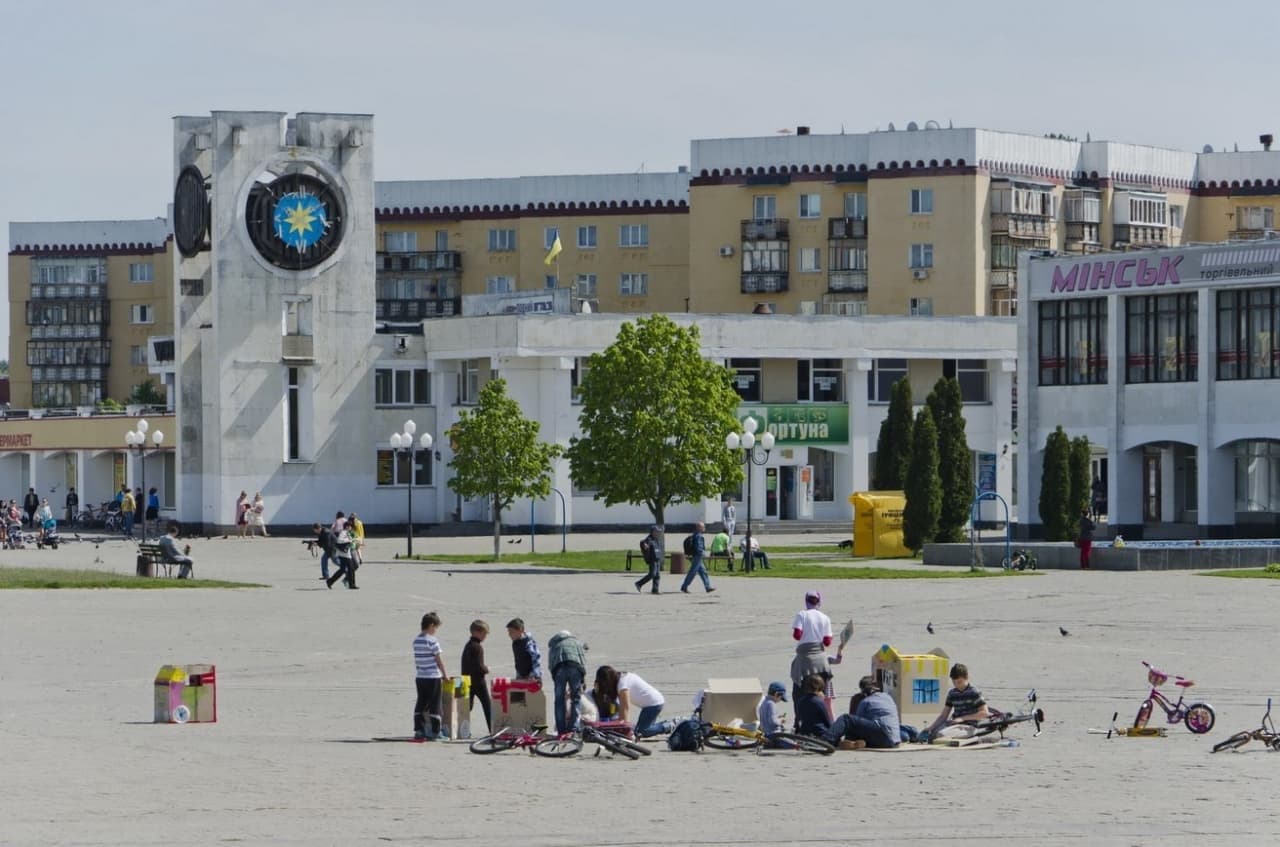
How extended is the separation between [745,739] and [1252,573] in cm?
2838

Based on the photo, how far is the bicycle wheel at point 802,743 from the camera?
75.5 feet

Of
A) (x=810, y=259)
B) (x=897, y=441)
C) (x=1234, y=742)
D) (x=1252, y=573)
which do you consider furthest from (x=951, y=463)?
(x=810, y=259)

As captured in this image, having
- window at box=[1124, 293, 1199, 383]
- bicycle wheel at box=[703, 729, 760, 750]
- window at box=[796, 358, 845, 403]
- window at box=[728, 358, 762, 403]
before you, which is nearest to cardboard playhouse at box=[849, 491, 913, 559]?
window at box=[1124, 293, 1199, 383]

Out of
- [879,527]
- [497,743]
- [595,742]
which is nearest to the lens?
[595,742]

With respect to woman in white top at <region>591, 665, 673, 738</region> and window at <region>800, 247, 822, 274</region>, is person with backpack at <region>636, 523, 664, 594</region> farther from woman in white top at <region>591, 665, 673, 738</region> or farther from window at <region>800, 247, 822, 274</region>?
window at <region>800, 247, 822, 274</region>

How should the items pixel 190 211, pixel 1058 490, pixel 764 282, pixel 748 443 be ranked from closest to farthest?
pixel 748 443 → pixel 1058 490 → pixel 190 211 → pixel 764 282

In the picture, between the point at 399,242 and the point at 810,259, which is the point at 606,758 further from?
the point at 399,242

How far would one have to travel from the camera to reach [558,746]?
75.8 feet

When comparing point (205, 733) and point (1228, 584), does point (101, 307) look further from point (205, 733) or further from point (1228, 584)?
point (205, 733)

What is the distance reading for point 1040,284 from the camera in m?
67.0

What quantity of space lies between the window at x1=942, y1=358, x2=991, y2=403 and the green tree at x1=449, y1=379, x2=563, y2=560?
2300 centimetres

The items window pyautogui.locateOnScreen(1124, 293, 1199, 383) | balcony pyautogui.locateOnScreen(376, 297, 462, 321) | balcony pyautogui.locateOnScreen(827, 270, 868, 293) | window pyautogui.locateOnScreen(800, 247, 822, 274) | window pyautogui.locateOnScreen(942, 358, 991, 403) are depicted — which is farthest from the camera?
balcony pyautogui.locateOnScreen(376, 297, 462, 321)

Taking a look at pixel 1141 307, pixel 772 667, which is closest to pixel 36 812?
pixel 772 667

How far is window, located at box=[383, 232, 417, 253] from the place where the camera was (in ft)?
352
